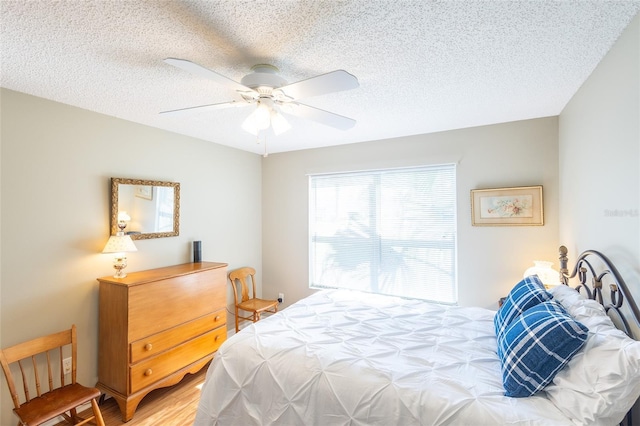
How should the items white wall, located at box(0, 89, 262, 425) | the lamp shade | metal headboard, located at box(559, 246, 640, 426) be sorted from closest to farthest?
metal headboard, located at box(559, 246, 640, 426), white wall, located at box(0, 89, 262, 425), the lamp shade

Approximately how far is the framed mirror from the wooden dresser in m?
0.40

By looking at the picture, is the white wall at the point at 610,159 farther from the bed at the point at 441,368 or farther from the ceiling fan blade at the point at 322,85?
the ceiling fan blade at the point at 322,85

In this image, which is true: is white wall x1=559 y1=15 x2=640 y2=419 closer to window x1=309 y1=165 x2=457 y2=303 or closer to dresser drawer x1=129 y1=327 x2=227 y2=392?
window x1=309 y1=165 x2=457 y2=303

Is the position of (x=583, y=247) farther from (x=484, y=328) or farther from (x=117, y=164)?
(x=117, y=164)

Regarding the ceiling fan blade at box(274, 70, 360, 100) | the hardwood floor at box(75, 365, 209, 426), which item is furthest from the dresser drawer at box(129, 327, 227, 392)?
the ceiling fan blade at box(274, 70, 360, 100)

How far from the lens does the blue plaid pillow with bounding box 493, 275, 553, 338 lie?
1.73 metres

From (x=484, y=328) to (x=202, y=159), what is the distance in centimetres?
322

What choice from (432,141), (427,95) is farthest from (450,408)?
(432,141)

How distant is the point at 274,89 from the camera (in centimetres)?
169

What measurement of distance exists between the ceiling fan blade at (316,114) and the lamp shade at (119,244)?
5.76 ft

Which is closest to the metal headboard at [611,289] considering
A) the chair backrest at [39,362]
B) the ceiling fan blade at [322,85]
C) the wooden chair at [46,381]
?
the ceiling fan blade at [322,85]

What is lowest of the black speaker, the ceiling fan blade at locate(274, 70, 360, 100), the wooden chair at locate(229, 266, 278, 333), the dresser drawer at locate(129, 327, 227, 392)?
the dresser drawer at locate(129, 327, 227, 392)

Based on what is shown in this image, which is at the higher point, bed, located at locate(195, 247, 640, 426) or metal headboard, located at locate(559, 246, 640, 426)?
metal headboard, located at locate(559, 246, 640, 426)

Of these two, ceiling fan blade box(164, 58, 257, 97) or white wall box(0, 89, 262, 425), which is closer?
ceiling fan blade box(164, 58, 257, 97)
